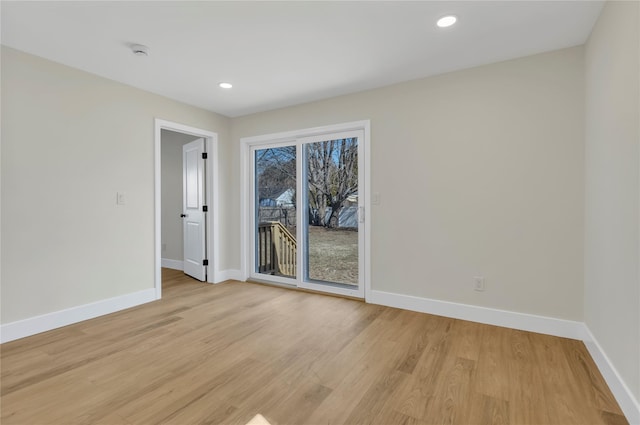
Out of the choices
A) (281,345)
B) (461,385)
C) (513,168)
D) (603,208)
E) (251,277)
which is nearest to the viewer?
(461,385)

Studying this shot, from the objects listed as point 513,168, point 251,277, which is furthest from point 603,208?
point 251,277

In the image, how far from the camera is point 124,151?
127 inches

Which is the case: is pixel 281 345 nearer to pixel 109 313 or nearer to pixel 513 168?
pixel 109 313

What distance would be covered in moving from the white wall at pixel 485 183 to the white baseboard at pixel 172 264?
11.6 ft

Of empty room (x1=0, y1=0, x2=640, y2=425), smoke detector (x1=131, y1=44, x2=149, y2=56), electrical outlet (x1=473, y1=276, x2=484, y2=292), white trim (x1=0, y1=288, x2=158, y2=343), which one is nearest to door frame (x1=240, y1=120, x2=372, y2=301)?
empty room (x1=0, y1=0, x2=640, y2=425)

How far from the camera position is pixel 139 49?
2457 millimetres

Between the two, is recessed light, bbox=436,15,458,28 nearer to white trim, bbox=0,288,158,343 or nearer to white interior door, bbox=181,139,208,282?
white interior door, bbox=181,139,208,282

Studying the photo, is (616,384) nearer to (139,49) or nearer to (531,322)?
(531,322)

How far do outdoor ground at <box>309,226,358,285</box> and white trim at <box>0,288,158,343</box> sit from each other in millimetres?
1973

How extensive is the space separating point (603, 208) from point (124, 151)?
13.9 feet

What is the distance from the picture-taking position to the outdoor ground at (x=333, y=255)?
145 inches

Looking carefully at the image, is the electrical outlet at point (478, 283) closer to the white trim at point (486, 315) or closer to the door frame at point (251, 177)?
the white trim at point (486, 315)

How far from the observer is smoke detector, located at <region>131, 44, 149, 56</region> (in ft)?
7.98

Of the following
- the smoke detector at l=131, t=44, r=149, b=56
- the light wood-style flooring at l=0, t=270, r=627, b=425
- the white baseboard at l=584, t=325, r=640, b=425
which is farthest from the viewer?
the smoke detector at l=131, t=44, r=149, b=56
